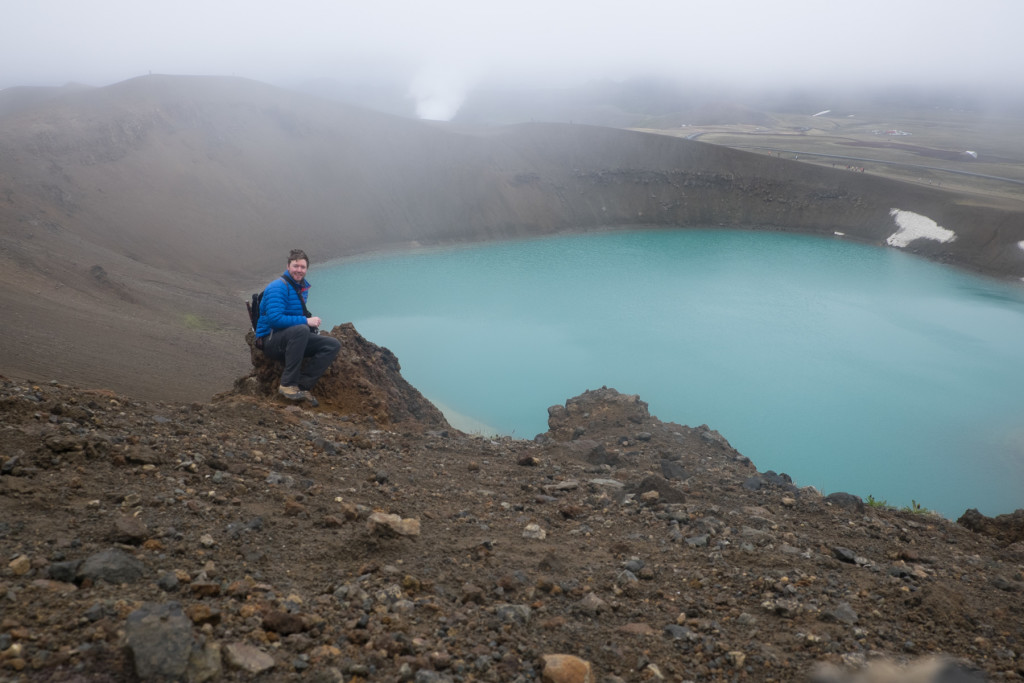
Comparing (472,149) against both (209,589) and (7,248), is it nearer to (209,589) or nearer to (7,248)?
(7,248)

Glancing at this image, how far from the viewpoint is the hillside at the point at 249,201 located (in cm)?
1647

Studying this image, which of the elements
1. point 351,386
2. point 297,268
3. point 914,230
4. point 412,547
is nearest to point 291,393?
point 351,386

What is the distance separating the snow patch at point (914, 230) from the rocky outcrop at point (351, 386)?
134 ft

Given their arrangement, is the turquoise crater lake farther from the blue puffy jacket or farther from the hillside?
the blue puffy jacket

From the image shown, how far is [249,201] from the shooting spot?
35469 millimetres

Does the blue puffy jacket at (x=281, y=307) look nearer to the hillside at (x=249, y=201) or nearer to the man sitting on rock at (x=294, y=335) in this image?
the man sitting on rock at (x=294, y=335)

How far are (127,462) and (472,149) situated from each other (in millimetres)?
43344

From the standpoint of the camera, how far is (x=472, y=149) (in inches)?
1815

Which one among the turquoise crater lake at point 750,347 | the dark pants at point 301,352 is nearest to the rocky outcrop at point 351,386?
the dark pants at point 301,352

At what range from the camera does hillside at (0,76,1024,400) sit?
54.0ft

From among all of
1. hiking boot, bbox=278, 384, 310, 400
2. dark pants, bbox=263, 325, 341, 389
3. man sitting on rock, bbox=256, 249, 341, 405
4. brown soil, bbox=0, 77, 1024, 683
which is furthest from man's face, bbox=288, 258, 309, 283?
brown soil, bbox=0, 77, 1024, 683

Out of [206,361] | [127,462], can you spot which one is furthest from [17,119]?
[127,462]

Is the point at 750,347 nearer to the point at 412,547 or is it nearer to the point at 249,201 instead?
the point at 412,547

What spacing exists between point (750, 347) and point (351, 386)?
720 inches
